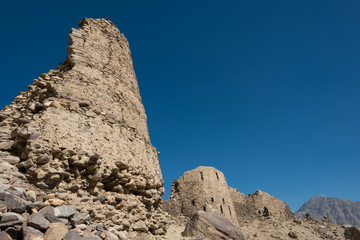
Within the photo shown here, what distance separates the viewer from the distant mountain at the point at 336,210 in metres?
119

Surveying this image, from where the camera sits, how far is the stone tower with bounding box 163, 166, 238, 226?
1683 centimetres

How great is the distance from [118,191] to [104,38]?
5.37 metres

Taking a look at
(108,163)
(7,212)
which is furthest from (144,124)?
(7,212)

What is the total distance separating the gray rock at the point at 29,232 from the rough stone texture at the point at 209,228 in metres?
4.23

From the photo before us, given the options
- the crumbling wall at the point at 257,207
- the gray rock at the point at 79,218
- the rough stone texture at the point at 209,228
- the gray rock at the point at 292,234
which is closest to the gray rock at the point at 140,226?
the gray rock at the point at 79,218

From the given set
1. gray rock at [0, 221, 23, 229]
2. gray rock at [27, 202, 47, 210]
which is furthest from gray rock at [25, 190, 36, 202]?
gray rock at [0, 221, 23, 229]

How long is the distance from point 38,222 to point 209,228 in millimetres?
4642

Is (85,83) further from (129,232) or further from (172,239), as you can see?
(172,239)

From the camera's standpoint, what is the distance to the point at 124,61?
25.4 ft

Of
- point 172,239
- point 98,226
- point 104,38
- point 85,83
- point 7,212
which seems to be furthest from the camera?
point 104,38

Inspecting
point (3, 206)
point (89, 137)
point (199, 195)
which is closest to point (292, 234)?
point (199, 195)

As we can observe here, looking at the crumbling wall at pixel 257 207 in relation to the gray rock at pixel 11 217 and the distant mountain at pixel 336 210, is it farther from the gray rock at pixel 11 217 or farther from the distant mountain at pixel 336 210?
the distant mountain at pixel 336 210

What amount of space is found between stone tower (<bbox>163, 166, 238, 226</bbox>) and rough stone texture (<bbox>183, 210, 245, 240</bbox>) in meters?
10.3

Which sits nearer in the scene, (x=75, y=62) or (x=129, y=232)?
(x=129, y=232)
